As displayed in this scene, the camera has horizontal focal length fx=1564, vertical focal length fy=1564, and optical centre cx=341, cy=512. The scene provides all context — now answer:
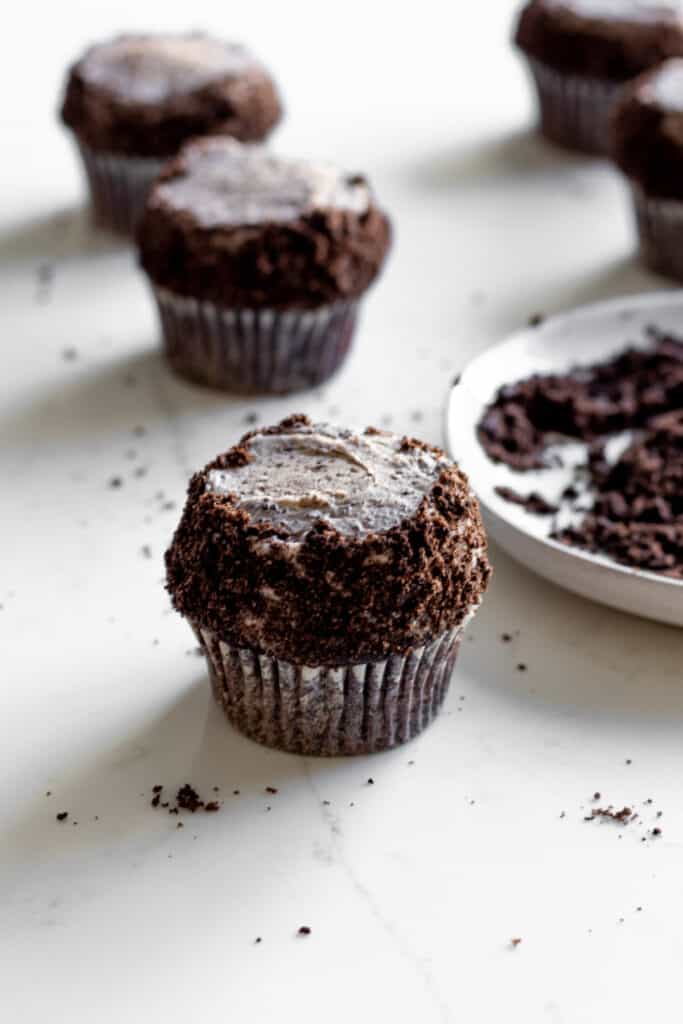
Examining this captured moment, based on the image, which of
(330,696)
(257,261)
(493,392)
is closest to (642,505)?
(493,392)

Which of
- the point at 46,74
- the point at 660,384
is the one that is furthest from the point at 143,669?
the point at 46,74

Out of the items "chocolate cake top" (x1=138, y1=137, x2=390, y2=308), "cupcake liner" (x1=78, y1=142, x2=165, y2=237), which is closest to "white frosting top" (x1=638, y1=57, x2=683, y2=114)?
"chocolate cake top" (x1=138, y1=137, x2=390, y2=308)

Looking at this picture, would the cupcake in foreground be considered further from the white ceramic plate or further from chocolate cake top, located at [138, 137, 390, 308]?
chocolate cake top, located at [138, 137, 390, 308]

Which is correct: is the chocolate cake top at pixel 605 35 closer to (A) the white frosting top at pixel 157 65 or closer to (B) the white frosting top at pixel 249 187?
(A) the white frosting top at pixel 157 65

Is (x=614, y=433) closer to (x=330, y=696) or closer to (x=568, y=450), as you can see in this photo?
(x=568, y=450)

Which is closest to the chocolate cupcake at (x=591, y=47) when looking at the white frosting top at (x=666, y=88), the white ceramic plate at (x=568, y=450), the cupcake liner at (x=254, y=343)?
the white frosting top at (x=666, y=88)

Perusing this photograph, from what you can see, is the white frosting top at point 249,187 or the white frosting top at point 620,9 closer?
the white frosting top at point 249,187

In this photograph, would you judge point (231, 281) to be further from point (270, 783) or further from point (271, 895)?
point (271, 895)
